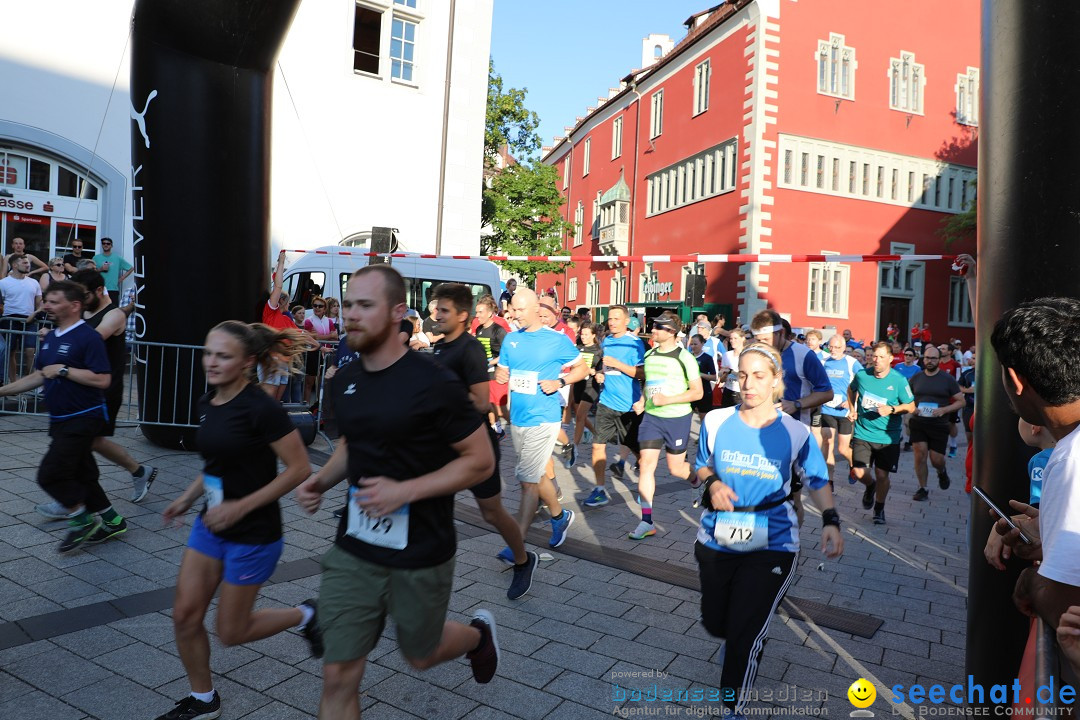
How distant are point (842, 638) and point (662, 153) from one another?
32.0 metres

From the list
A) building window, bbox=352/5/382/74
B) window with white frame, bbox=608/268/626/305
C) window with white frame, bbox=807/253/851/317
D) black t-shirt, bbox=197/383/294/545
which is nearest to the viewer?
black t-shirt, bbox=197/383/294/545

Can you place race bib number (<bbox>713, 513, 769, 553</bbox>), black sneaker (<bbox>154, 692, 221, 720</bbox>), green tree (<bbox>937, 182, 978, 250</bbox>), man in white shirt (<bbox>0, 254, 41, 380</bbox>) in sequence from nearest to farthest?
black sneaker (<bbox>154, 692, 221, 720</bbox>), race bib number (<bbox>713, 513, 769, 553</bbox>), man in white shirt (<bbox>0, 254, 41, 380</bbox>), green tree (<bbox>937, 182, 978, 250</bbox>)

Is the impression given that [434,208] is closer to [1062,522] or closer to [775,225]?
[775,225]

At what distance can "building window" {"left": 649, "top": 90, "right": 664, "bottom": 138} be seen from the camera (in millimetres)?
34781

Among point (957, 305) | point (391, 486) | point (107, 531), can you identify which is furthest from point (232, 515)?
point (957, 305)

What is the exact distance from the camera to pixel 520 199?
34.1 m

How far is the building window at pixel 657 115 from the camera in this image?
34.8m

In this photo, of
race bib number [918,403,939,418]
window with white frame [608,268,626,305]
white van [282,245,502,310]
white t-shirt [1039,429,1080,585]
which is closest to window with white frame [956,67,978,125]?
window with white frame [608,268,626,305]

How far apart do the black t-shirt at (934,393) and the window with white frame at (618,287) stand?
28557mm

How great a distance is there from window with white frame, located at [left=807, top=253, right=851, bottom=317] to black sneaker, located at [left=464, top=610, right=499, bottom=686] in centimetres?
2708

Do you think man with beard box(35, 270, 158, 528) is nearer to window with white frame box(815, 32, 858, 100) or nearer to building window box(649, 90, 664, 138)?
window with white frame box(815, 32, 858, 100)

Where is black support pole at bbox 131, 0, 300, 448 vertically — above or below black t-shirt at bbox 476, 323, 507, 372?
above

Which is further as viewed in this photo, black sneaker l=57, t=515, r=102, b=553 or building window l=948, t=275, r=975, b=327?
building window l=948, t=275, r=975, b=327

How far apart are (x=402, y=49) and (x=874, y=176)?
1927cm
